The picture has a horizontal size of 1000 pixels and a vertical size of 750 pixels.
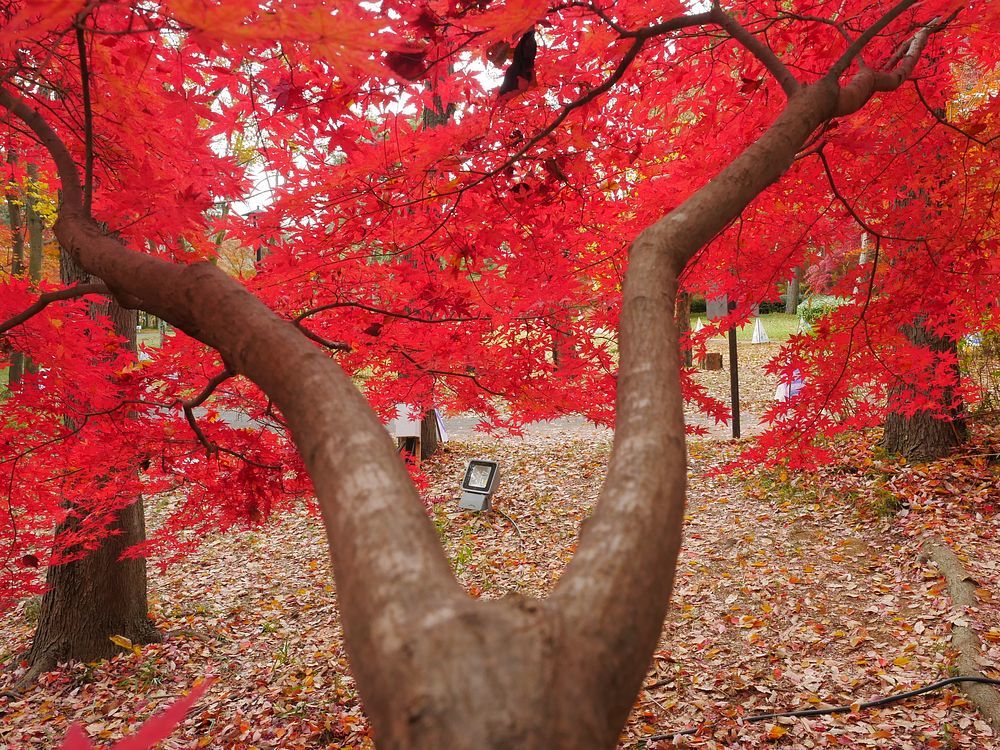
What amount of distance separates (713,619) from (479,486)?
3.67m

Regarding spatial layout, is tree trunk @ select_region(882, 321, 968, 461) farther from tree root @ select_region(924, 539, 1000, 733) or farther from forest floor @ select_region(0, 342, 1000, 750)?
tree root @ select_region(924, 539, 1000, 733)

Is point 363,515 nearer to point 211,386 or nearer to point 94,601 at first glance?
point 211,386

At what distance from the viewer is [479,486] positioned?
7.91 m

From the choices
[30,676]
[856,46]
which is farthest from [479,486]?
[856,46]

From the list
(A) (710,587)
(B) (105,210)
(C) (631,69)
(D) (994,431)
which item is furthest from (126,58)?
(D) (994,431)

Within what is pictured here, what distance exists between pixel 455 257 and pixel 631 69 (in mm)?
1392

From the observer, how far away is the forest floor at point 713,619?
3707 mm

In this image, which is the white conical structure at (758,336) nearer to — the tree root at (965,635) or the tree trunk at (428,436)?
the tree trunk at (428,436)

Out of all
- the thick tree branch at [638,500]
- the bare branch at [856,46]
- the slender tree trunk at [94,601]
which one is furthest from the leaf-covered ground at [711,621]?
the bare branch at [856,46]

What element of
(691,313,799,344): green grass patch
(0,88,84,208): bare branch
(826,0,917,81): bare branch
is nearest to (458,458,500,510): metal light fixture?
(0,88,84,208): bare branch

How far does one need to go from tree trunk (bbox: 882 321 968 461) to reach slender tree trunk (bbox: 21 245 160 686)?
7.57 metres

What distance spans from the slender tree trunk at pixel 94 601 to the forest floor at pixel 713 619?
200 millimetres

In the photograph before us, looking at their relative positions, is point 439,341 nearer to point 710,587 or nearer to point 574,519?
point 710,587

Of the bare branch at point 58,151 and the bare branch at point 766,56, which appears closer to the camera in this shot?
the bare branch at point 766,56
